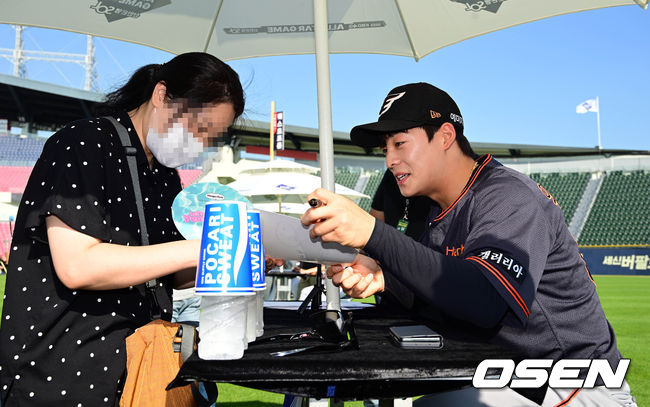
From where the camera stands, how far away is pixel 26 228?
1.35 metres

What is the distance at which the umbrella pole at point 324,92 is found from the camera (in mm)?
2422

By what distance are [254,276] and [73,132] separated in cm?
73

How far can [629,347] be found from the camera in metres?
5.59

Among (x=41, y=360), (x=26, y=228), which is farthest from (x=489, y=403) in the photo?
(x=26, y=228)

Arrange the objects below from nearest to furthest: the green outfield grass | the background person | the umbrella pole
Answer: the background person, the umbrella pole, the green outfield grass

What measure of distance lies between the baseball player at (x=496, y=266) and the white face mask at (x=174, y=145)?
65 cm

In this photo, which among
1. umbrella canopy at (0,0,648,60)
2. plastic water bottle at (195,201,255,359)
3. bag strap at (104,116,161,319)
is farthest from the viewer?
umbrella canopy at (0,0,648,60)

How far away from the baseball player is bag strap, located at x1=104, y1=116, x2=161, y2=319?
570 millimetres

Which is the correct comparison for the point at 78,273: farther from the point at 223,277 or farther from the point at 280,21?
the point at 280,21

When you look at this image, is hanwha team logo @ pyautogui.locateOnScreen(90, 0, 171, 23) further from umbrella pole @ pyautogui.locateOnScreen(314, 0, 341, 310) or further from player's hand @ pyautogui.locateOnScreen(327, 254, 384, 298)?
player's hand @ pyautogui.locateOnScreen(327, 254, 384, 298)

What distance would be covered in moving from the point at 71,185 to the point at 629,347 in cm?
613

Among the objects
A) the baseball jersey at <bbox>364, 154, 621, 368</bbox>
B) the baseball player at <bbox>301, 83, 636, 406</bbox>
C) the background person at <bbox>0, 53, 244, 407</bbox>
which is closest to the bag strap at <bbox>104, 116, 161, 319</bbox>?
the background person at <bbox>0, 53, 244, 407</bbox>

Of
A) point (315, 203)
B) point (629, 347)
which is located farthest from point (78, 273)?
point (629, 347)

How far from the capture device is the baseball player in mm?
1205
